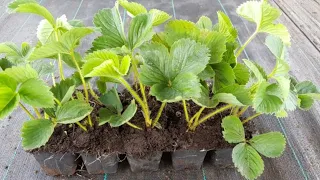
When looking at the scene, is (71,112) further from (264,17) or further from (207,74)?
(264,17)

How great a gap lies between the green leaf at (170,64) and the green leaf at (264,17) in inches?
7.9

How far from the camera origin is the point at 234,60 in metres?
0.78

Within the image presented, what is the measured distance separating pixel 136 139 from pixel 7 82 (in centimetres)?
41

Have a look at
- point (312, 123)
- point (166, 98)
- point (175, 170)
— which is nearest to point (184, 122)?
point (175, 170)

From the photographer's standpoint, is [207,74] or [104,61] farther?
[207,74]

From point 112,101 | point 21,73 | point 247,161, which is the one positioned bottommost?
point 247,161

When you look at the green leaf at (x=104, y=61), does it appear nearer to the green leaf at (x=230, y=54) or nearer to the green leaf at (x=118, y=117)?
the green leaf at (x=118, y=117)

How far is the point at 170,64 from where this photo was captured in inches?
27.2

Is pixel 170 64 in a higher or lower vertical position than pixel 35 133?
higher

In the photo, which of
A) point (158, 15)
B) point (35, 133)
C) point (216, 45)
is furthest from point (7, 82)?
point (216, 45)

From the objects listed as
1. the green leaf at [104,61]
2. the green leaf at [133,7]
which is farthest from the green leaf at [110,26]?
the green leaf at [104,61]

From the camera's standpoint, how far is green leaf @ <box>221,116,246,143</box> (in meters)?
0.83

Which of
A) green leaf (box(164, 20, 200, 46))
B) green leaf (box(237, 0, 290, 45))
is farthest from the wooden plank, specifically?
green leaf (box(164, 20, 200, 46))

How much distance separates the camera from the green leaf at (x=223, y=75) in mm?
753
